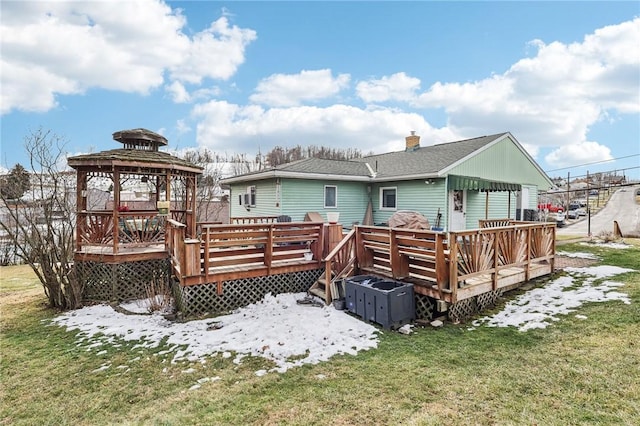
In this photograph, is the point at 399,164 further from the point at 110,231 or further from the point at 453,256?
the point at 110,231

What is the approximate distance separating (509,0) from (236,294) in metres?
11.6

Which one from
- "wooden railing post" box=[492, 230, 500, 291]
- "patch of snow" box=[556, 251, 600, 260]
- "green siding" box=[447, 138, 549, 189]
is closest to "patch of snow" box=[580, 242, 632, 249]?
"patch of snow" box=[556, 251, 600, 260]

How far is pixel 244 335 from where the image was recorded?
15.6ft

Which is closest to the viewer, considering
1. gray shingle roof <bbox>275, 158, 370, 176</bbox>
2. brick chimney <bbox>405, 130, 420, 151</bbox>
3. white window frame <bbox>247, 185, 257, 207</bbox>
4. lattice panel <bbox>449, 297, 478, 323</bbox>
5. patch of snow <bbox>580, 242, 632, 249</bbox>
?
lattice panel <bbox>449, 297, 478, 323</bbox>

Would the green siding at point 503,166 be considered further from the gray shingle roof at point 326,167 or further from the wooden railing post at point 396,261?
the wooden railing post at point 396,261

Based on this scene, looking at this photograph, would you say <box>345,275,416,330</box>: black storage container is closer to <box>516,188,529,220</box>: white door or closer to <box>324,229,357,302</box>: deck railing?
<box>324,229,357,302</box>: deck railing

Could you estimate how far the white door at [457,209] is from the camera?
1235 centimetres

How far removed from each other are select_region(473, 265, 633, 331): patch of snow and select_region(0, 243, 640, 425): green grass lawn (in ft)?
1.01

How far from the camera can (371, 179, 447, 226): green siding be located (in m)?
12.1

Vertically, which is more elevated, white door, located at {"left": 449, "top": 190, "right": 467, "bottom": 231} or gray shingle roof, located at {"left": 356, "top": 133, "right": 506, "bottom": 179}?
gray shingle roof, located at {"left": 356, "top": 133, "right": 506, "bottom": 179}

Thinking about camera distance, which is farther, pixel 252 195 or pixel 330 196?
pixel 252 195

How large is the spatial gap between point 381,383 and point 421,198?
10139 mm

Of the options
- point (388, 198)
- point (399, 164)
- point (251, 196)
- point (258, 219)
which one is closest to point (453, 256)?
point (258, 219)

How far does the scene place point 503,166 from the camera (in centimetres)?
1432
